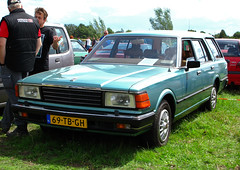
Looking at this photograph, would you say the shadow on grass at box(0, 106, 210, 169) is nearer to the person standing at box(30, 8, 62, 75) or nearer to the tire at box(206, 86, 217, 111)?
the person standing at box(30, 8, 62, 75)

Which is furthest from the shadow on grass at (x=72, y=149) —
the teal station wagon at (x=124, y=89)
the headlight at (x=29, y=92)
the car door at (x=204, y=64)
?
the car door at (x=204, y=64)

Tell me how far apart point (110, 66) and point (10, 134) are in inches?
71.3

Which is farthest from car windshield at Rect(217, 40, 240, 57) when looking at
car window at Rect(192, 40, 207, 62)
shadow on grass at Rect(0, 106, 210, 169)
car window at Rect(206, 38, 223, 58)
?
shadow on grass at Rect(0, 106, 210, 169)

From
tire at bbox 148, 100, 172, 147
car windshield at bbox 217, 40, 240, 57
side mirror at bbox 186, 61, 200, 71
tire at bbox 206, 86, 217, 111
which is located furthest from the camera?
car windshield at bbox 217, 40, 240, 57

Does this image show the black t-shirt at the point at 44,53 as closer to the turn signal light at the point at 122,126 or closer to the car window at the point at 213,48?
the turn signal light at the point at 122,126

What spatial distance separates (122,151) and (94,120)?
0.71 metres

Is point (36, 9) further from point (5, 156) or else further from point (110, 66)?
point (5, 156)

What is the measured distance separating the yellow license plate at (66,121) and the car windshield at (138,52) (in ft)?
4.99

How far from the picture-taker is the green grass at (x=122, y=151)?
377cm

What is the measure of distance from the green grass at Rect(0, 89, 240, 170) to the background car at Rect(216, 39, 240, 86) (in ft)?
13.3

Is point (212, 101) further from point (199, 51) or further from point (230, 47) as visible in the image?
point (230, 47)

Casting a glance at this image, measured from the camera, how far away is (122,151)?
13.6 ft

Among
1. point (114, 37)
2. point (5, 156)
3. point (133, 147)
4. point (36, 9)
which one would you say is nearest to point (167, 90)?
point (133, 147)

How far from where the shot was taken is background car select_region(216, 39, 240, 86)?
9.08m
